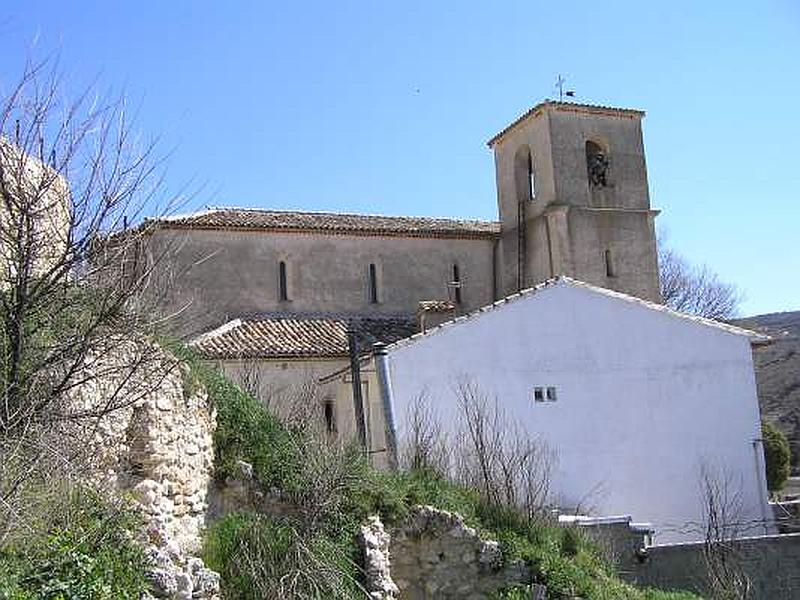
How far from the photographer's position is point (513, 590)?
13.3m

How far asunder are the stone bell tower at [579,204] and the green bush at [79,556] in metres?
18.3

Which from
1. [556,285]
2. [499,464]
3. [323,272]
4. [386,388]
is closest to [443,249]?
[323,272]

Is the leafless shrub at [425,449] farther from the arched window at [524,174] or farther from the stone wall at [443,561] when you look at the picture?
the arched window at [524,174]

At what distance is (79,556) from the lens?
8352 mm

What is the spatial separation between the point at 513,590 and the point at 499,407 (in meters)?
5.86

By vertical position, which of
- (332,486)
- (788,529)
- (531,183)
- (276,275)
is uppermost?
(531,183)

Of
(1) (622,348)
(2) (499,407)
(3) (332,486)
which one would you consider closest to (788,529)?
(1) (622,348)

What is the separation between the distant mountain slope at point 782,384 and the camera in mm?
35000

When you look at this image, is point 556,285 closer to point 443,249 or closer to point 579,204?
point 579,204

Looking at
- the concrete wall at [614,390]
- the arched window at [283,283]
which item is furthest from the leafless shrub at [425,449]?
the arched window at [283,283]

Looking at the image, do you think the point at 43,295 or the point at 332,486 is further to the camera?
the point at 332,486

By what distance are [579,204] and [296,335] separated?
8.58 meters

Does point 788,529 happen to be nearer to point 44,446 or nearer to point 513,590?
point 513,590

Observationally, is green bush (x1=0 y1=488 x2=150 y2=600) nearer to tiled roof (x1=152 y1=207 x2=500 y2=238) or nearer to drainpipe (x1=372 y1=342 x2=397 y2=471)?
drainpipe (x1=372 y1=342 x2=397 y2=471)
